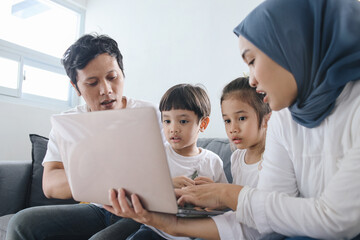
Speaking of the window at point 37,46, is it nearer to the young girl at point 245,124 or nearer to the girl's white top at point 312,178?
the young girl at point 245,124

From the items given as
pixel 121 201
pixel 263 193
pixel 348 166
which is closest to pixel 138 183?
pixel 121 201

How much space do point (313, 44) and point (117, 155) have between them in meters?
0.57

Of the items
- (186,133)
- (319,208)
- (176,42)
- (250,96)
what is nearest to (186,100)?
(186,133)

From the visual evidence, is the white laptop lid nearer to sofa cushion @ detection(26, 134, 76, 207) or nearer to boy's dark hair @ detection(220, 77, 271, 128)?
boy's dark hair @ detection(220, 77, 271, 128)

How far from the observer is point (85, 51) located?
50.9 inches

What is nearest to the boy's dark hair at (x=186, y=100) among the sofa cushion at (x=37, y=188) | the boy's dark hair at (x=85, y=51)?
the boy's dark hair at (x=85, y=51)

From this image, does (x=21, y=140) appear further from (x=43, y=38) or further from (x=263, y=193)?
(x=263, y=193)

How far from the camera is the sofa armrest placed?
69.4 inches

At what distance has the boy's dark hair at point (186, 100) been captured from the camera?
1.38 metres

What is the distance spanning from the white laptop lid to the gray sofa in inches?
38.5

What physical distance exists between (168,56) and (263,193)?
2.16 metres

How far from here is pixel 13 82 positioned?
3000 mm

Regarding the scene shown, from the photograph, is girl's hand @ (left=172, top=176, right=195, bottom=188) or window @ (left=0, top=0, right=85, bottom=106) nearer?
girl's hand @ (left=172, top=176, right=195, bottom=188)

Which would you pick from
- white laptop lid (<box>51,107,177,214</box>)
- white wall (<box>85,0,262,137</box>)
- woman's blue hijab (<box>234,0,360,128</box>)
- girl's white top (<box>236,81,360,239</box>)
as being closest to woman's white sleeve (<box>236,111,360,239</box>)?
girl's white top (<box>236,81,360,239</box>)
